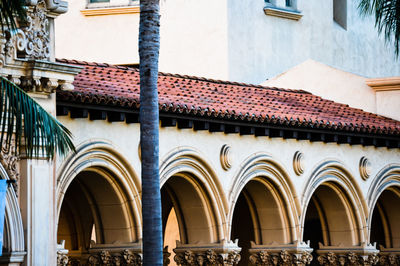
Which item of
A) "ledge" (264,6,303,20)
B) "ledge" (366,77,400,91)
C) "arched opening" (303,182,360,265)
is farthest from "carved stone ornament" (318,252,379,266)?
"ledge" (264,6,303,20)

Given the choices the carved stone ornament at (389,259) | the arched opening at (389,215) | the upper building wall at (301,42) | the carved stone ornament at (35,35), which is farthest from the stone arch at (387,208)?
the carved stone ornament at (35,35)

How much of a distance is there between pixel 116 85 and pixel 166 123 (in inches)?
50.9

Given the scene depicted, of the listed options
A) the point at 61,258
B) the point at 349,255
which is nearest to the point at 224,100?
the point at 349,255

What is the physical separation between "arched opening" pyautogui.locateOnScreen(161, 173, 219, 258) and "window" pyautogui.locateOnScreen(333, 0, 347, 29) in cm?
1486

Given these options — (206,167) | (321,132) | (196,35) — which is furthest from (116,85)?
(196,35)

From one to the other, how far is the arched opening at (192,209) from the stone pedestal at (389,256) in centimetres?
743

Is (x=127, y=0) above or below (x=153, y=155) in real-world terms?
above

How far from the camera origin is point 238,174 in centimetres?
2416

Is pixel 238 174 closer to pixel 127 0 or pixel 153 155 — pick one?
pixel 153 155

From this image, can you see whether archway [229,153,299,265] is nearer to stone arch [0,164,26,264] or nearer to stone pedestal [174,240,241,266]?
stone pedestal [174,240,241,266]

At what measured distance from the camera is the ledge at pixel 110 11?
32938 millimetres

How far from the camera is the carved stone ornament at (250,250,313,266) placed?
25578 mm

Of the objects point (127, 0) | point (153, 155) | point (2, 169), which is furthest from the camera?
point (127, 0)

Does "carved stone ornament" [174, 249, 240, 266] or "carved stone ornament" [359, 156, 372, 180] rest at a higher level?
"carved stone ornament" [359, 156, 372, 180]
